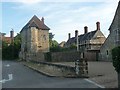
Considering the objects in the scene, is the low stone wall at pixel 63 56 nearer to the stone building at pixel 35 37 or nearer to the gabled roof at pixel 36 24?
the stone building at pixel 35 37

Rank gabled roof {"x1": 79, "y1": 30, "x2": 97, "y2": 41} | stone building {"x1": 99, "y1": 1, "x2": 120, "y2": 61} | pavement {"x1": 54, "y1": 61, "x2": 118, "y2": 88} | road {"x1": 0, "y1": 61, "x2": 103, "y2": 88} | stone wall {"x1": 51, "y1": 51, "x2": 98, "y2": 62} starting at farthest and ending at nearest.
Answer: gabled roof {"x1": 79, "y1": 30, "x2": 97, "y2": 41} → stone wall {"x1": 51, "y1": 51, "x2": 98, "y2": 62} → stone building {"x1": 99, "y1": 1, "x2": 120, "y2": 61} → road {"x1": 0, "y1": 61, "x2": 103, "y2": 88} → pavement {"x1": 54, "y1": 61, "x2": 118, "y2": 88}

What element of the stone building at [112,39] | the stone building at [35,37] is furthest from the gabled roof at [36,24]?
the stone building at [112,39]

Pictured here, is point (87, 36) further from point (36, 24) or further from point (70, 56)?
point (70, 56)

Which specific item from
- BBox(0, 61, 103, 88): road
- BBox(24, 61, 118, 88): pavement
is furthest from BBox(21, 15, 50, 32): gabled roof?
BBox(0, 61, 103, 88): road

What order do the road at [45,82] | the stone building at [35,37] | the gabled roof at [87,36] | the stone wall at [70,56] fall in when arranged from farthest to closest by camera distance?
the gabled roof at [87,36] < the stone building at [35,37] < the stone wall at [70,56] < the road at [45,82]

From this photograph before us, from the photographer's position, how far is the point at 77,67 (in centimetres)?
2333

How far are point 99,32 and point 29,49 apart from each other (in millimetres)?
22262

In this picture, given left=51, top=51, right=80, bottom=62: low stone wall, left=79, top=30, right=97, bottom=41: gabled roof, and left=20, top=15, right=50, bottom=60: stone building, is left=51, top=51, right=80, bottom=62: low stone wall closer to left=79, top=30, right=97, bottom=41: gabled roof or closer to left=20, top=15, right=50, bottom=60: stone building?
left=20, top=15, right=50, bottom=60: stone building

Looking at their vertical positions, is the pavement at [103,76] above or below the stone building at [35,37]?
below

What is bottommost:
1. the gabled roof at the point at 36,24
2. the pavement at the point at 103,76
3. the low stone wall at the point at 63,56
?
the pavement at the point at 103,76

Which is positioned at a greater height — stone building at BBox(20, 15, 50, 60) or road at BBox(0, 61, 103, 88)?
stone building at BBox(20, 15, 50, 60)

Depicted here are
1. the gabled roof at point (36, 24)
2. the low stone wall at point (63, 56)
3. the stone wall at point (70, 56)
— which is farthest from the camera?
the gabled roof at point (36, 24)

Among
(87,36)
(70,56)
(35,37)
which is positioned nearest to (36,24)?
(35,37)

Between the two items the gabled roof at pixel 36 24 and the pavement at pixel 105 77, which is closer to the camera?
the pavement at pixel 105 77
